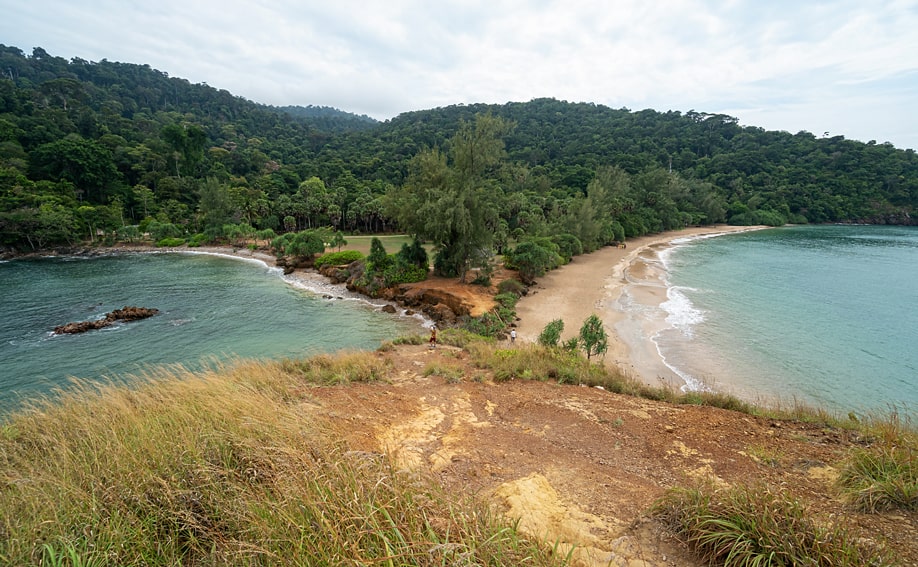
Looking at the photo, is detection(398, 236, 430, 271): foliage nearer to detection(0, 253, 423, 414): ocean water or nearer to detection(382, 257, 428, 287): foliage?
detection(382, 257, 428, 287): foliage

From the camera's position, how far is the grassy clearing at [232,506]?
235 cm

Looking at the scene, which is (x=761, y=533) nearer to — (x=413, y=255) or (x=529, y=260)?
(x=413, y=255)

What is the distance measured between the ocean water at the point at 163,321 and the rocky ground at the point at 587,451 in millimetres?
7435

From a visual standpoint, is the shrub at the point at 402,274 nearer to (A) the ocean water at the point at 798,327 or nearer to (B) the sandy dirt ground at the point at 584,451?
(A) the ocean water at the point at 798,327

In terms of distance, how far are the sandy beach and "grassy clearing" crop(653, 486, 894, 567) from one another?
409 inches

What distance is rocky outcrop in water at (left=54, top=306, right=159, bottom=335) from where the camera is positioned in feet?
64.5

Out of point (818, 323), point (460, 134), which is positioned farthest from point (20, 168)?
point (818, 323)

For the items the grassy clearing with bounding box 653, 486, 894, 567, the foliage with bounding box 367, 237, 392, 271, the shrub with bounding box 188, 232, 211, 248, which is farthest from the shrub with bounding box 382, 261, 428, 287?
the shrub with bounding box 188, 232, 211, 248

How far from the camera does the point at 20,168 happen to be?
49.0 meters

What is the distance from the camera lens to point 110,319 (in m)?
21.4

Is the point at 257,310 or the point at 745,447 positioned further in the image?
the point at 257,310

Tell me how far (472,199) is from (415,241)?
5486 millimetres

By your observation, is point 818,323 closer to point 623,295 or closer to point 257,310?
point 623,295

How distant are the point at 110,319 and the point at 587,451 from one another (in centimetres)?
2724
